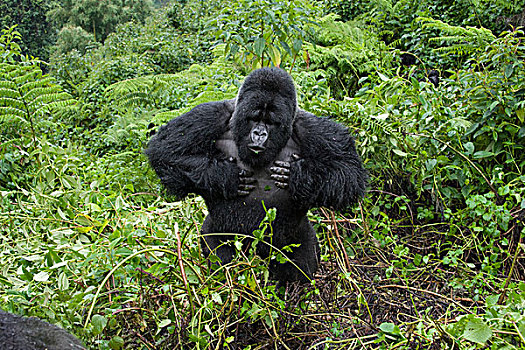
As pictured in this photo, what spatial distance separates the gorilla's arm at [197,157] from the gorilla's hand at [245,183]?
0.02m

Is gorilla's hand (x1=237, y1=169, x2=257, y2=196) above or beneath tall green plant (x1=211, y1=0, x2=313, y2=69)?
beneath

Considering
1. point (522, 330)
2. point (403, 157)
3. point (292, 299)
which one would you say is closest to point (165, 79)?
point (403, 157)

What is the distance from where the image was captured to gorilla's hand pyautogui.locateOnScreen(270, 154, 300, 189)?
76.4 inches

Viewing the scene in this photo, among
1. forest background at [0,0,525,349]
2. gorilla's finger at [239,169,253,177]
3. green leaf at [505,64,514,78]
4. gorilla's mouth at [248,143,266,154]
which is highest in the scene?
green leaf at [505,64,514,78]

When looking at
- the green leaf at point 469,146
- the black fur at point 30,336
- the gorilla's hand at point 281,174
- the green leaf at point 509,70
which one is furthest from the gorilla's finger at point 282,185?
the green leaf at point 509,70

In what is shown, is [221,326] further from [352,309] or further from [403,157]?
[403,157]

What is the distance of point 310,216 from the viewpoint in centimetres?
256

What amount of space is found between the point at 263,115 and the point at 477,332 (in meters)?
1.06

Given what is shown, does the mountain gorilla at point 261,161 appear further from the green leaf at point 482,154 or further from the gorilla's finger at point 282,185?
the green leaf at point 482,154

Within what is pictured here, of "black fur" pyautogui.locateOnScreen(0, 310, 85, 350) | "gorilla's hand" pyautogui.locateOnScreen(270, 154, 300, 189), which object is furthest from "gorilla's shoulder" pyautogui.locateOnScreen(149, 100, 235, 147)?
"black fur" pyautogui.locateOnScreen(0, 310, 85, 350)

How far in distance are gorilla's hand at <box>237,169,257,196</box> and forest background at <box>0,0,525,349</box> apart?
271 mm

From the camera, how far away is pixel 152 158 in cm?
207

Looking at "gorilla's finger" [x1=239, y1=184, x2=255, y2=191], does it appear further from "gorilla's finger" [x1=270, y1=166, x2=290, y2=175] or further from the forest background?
the forest background

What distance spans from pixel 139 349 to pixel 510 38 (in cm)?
270
